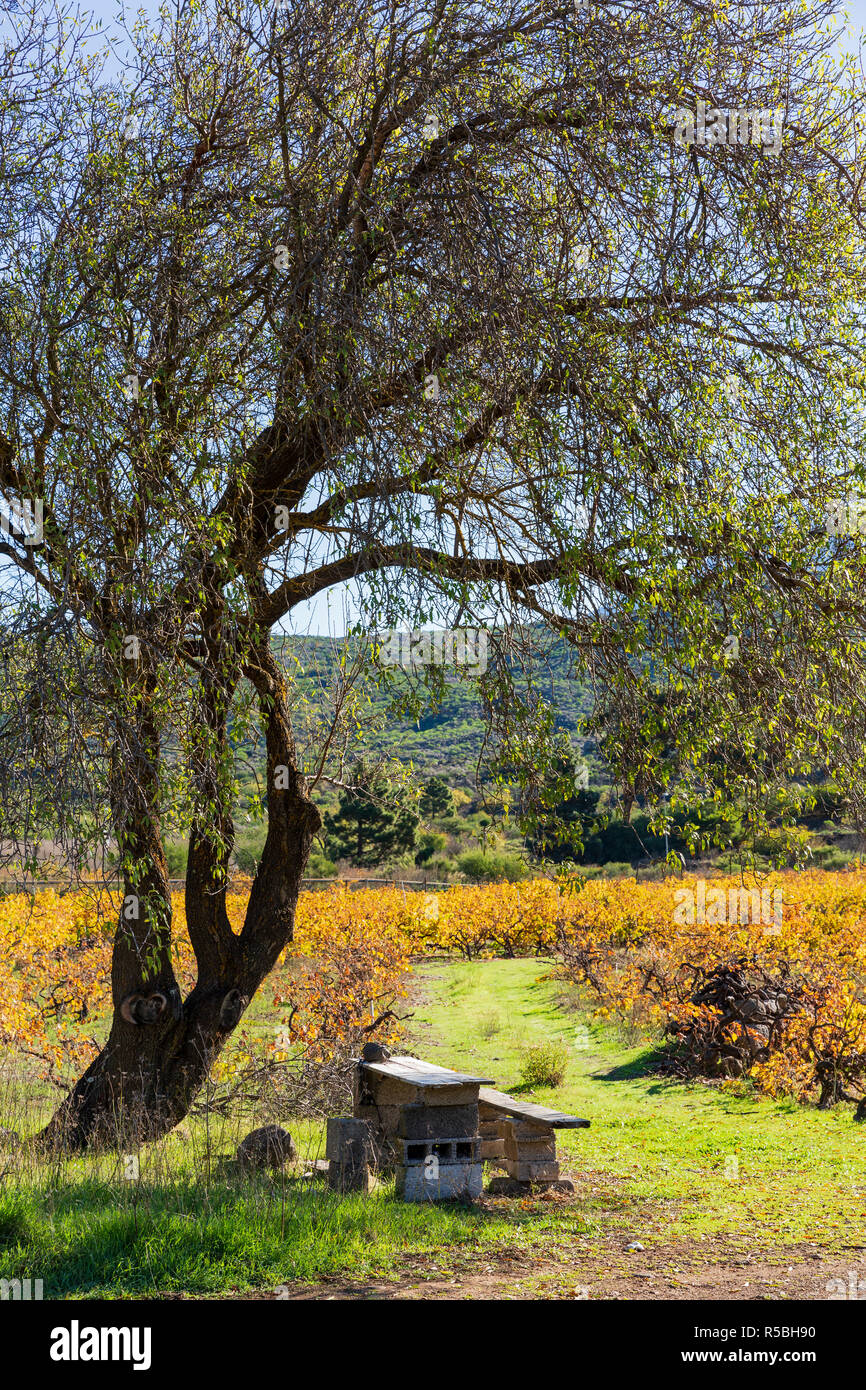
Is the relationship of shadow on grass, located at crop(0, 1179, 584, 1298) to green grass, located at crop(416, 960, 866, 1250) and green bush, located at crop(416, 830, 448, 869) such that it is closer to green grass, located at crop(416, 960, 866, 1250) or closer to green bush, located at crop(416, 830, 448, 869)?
green grass, located at crop(416, 960, 866, 1250)

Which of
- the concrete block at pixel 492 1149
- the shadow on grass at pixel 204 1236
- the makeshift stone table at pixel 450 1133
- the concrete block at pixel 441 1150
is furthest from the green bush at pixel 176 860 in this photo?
the shadow on grass at pixel 204 1236

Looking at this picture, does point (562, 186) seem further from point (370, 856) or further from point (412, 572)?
point (370, 856)

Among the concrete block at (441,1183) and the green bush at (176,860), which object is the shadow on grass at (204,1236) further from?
the green bush at (176,860)

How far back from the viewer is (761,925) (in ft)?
45.1

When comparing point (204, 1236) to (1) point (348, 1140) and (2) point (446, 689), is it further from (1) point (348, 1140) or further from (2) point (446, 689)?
(2) point (446, 689)

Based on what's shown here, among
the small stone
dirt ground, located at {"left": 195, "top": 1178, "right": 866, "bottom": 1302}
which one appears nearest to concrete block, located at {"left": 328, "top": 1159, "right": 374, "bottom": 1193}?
the small stone

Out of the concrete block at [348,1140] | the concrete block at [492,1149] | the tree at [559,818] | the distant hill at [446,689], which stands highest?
the distant hill at [446,689]

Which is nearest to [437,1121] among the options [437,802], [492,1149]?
[492,1149]

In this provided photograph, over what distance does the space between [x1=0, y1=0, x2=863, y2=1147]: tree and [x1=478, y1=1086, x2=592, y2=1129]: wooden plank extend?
2.15 metres

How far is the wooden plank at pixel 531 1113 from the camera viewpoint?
6.75 meters

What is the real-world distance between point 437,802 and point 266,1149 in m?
29.1

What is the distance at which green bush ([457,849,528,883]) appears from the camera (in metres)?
27.3

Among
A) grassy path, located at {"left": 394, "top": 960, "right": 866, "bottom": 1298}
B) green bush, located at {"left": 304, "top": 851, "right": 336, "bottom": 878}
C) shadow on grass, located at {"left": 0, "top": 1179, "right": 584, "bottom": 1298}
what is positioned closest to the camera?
shadow on grass, located at {"left": 0, "top": 1179, "right": 584, "bottom": 1298}

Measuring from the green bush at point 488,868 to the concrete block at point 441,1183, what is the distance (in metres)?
19.3
